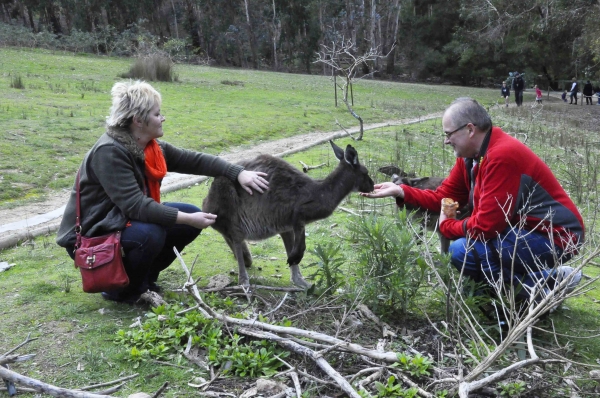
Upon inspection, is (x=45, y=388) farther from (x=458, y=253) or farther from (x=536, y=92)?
(x=536, y=92)

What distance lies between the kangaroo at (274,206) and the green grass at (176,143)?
0.48 m

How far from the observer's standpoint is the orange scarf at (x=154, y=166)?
4504mm

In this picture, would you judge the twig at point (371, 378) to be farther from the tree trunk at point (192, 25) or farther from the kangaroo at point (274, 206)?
the tree trunk at point (192, 25)

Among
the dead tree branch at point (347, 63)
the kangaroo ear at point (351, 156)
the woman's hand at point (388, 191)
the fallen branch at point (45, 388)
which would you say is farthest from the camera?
the dead tree branch at point (347, 63)

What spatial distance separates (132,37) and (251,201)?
113 ft

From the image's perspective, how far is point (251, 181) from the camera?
5.03m

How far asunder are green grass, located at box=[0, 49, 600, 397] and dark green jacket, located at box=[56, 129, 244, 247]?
2.42ft

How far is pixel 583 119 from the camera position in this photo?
939 inches

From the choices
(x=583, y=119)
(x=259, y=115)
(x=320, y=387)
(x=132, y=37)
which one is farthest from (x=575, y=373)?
(x=132, y=37)

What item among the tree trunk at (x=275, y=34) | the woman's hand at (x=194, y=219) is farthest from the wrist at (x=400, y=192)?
the tree trunk at (x=275, y=34)

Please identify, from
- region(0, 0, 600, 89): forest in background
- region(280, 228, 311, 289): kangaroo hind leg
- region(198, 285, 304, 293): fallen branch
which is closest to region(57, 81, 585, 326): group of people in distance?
region(198, 285, 304, 293): fallen branch

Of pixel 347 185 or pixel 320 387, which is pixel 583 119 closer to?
pixel 347 185

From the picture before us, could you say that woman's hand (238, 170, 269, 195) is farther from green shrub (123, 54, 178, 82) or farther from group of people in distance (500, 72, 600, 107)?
group of people in distance (500, 72, 600, 107)

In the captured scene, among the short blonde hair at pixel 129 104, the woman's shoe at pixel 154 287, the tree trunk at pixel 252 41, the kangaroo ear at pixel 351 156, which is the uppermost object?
the tree trunk at pixel 252 41
